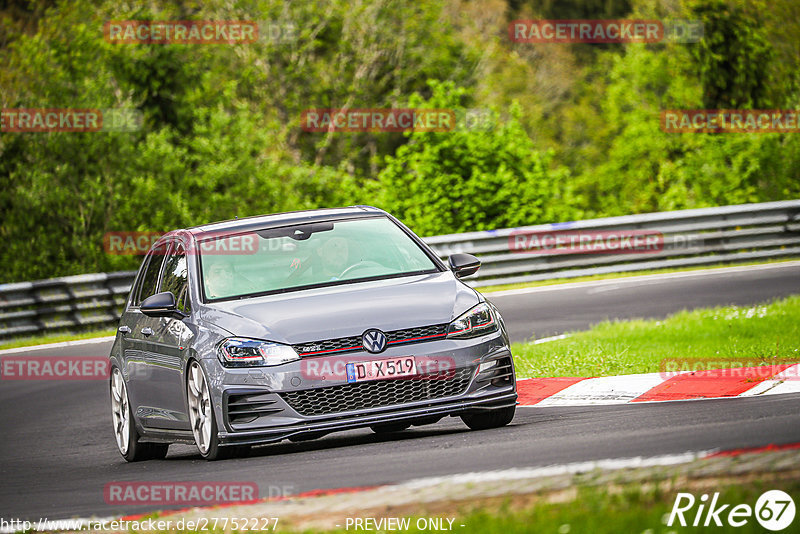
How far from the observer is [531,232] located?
2283cm

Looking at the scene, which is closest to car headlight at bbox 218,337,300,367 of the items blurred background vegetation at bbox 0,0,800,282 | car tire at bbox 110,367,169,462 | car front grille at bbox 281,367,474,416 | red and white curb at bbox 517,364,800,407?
car front grille at bbox 281,367,474,416

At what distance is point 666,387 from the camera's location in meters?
10.5

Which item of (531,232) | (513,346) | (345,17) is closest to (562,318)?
(513,346)

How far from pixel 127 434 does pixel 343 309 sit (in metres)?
2.51

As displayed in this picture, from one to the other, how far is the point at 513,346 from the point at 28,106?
50.2ft

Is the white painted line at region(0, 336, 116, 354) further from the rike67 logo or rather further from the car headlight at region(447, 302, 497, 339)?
the rike67 logo

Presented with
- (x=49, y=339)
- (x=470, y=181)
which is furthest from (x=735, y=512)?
(x=470, y=181)

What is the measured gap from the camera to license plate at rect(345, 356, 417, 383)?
8.42 metres

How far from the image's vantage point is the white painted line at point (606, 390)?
10469mm

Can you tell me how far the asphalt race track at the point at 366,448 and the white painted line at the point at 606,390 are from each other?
0.34m

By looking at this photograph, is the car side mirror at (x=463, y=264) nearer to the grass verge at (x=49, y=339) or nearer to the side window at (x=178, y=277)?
the side window at (x=178, y=277)

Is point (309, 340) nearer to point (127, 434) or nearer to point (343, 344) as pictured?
point (343, 344)

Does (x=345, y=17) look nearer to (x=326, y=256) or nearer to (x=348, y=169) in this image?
(x=348, y=169)

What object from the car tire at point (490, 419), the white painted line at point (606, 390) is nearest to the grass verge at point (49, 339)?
the white painted line at point (606, 390)
